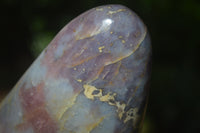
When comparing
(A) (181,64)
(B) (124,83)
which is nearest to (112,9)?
(B) (124,83)

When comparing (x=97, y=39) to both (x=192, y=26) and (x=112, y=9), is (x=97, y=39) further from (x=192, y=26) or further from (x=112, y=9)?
(x=192, y=26)

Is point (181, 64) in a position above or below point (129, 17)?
below

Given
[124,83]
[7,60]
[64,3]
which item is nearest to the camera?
[124,83]

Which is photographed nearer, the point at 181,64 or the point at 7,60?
the point at 181,64

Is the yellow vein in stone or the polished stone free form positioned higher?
the polished stone free form

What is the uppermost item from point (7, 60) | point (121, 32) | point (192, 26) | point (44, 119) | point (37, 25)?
point (121, 32)

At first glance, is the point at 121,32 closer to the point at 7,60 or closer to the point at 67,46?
the point at 67,46

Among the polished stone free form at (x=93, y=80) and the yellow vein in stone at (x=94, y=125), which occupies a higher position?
the polished stone free form at (x=93, y=80)

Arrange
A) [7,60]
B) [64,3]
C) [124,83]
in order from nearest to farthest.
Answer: [124,83], [64,3], [7,60]
